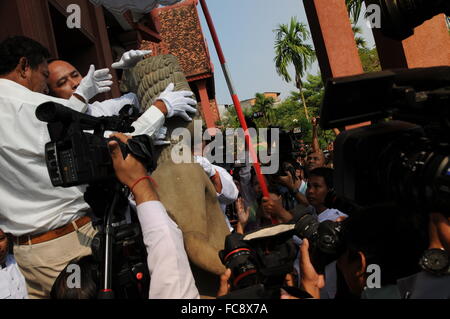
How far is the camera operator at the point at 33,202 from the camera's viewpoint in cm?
176

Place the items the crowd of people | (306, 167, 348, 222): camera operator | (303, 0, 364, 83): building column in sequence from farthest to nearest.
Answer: (303, 0, 364, 83): building column → (306, 167, 348, 222): camera operator → the crowd of people

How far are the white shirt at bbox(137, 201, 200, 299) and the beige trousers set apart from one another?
47 centimetres

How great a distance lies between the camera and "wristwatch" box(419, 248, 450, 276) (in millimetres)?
1488

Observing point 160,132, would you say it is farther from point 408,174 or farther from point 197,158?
point 408,174

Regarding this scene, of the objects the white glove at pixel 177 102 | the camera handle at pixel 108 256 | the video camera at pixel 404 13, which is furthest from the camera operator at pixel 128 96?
the video camera at pixel 404 13

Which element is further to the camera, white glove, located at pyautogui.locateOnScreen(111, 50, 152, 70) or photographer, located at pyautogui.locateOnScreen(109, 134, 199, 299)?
white glove, located at pyautogui.locateOnScreen(111, 50, 152, 70)

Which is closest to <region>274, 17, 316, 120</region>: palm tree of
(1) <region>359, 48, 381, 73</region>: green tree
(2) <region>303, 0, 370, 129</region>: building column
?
(1) <region>359, 48, 381, 73</region>: green tree

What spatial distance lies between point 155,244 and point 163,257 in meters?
0.06

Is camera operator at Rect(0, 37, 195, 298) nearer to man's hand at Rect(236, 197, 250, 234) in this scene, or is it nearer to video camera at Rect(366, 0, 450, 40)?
video camera at Rect(366, 0, 450, 40)

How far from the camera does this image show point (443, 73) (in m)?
1.14

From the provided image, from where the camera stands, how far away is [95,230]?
188 cm

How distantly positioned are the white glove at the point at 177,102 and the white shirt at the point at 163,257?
58 centimetres

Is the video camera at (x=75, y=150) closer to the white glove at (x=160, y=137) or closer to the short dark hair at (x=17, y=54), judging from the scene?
the white glove at (x=160, y=137)
